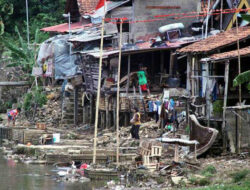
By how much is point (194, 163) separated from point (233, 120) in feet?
5.34

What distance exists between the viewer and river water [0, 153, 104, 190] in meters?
19.2

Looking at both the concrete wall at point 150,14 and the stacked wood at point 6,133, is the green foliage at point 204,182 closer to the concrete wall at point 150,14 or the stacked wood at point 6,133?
the concrete wall at point 150,14

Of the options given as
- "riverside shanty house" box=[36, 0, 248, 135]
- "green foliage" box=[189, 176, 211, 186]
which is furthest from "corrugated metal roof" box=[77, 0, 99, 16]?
"green foliage" box=[189, 176, 211, 186]

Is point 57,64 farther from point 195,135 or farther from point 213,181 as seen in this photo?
point 213,181

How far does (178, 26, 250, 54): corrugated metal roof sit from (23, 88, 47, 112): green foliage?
1454cm

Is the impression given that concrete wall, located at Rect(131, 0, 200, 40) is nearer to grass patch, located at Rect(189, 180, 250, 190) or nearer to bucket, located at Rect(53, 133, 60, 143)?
bucket, located at Rect(53, 133, 60, 143)

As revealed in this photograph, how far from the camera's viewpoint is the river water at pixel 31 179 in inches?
755

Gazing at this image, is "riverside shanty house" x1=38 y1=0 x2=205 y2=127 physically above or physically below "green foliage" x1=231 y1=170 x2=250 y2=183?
above

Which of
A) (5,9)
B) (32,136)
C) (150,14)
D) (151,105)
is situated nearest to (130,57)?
(150,14)

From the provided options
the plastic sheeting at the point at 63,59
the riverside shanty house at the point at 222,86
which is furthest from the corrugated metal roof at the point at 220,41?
the plastic sheeting at the point at 63,59

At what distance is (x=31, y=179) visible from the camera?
20.9 m

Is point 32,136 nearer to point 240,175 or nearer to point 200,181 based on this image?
point 200,181

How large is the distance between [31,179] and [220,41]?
24.9ft

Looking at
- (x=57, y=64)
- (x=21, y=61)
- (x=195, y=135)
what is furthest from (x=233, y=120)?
(x=21, y=61)
